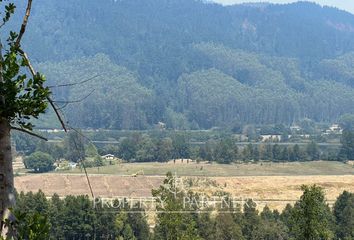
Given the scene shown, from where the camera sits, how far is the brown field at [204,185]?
59.5 meters

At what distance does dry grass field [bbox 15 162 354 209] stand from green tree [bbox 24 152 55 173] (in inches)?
254

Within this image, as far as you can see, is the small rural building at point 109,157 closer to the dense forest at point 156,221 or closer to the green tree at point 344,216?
the dense forest at point 156,221

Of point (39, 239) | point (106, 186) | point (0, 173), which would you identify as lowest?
point (106, 186)

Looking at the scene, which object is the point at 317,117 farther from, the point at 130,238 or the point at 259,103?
the point at 130,238

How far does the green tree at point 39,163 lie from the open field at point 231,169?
18.5 feet

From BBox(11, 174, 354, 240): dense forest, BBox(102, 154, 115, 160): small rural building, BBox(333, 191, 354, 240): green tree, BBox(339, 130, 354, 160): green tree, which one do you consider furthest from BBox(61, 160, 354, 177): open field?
BBox(11, 174, 354, 240): dense forest

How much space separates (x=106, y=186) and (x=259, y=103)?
120 meters

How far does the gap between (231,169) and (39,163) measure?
2419cm

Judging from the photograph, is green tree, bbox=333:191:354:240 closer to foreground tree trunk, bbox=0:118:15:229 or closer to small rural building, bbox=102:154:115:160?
foreground tree trunk, bbox=0:118:15:229

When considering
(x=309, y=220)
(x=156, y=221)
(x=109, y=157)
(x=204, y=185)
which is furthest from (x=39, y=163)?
(x=309, y=220)

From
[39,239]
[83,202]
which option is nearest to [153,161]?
[83,202]

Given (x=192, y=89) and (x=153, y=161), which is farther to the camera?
(x=192, y=89)

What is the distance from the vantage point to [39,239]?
3.90 meters

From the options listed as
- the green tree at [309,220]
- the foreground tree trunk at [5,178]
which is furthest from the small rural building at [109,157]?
the foreground tree trunk at [5,178]
